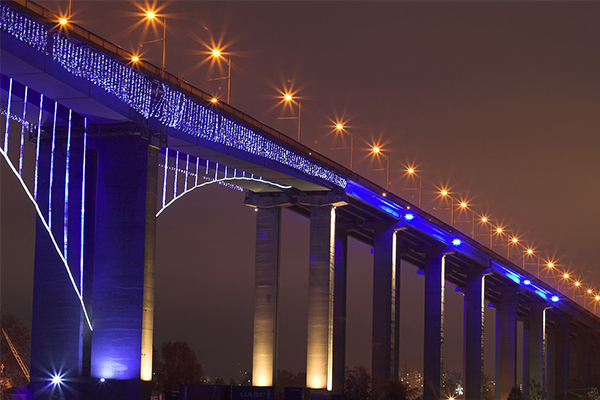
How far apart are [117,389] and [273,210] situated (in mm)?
32454

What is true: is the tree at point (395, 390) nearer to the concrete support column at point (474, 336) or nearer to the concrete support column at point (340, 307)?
the concrete support column at point (340, 307)

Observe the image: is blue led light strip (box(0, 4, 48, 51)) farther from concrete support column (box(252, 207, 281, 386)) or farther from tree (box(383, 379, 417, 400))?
tree (box(383, 379, 417, 400))

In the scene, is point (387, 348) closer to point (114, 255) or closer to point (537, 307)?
point (114, 255)

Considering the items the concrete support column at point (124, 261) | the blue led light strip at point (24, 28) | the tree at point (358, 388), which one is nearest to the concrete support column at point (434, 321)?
the tree at point (358, 388)

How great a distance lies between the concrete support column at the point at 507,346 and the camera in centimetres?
14788

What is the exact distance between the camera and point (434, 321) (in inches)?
4464

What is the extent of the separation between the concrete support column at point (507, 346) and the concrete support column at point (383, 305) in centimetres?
5049

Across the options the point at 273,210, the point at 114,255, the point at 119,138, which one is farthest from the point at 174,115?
the point at 273,210

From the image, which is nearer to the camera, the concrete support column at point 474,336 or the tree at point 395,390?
the tree at point 395,390

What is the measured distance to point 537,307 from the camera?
6506 inches

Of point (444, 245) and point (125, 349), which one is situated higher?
point (444, 245)

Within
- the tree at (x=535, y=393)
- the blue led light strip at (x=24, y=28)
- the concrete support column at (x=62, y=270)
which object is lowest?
the tree at (x=535, y=393)

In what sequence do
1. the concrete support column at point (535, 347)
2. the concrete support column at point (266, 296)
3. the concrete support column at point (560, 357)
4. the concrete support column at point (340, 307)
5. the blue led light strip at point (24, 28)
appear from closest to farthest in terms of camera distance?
the blue led light strip at point (24, 28) < the concrete support column at point (266, 296) < the concrete support column at point (340, 307) < the concrete support column at point (535, 347) < the concrete support column at point (560, 357)

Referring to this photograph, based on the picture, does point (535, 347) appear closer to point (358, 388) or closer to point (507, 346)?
point (507, 346)
